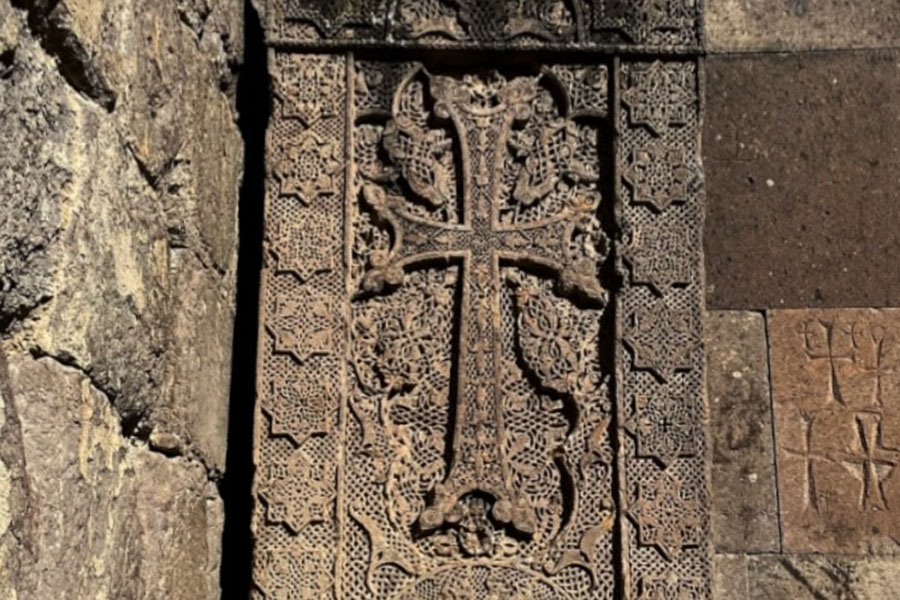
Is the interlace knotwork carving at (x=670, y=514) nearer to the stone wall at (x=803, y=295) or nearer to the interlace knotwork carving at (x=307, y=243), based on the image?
the stone wall at (x=803, y=295)

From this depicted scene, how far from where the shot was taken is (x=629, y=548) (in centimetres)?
274

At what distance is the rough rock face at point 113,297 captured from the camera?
155cm

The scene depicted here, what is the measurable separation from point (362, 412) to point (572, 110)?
92 centimetres

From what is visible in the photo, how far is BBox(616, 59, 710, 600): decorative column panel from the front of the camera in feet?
8.98

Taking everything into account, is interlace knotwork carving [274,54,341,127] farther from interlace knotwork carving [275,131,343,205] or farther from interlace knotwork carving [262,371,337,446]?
interlace knotwork carving [262,371,337,446]

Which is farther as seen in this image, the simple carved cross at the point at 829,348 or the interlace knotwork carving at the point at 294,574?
the simple carved cross at the point at 829,348

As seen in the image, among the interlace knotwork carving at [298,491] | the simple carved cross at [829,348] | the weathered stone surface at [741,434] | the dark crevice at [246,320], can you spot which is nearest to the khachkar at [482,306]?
the interlace knotwork carving at [298,491]

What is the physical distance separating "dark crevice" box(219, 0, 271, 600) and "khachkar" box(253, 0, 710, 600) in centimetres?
15

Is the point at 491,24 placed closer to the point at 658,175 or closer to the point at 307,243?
the point at 658,175

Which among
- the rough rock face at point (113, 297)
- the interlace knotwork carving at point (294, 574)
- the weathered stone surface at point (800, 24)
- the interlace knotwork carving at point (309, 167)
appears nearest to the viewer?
the rough rock face at point (113, 297)

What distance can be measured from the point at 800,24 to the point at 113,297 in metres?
2.29

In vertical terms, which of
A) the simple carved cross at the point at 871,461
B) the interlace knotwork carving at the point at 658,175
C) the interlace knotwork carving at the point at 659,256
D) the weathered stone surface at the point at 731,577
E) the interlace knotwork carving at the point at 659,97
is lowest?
the weathered stone surface at the point at 731,577

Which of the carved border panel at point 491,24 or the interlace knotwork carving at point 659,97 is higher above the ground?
the carved border panel at point 491,24

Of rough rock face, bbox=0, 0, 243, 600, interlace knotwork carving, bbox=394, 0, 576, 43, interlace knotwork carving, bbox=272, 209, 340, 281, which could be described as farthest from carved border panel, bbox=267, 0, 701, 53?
interlace knotwork carving, bbox=272, 209, 340, 281
